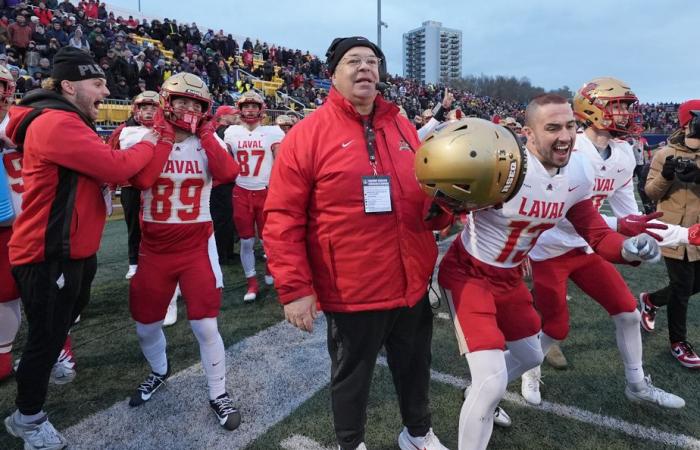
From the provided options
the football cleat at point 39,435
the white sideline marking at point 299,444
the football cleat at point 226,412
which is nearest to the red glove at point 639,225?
the white sideline marking at point 299,444

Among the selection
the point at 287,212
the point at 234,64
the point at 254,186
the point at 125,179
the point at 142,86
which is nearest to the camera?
the point at 287,212

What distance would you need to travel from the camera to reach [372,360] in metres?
2.34

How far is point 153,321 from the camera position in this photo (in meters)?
3.06

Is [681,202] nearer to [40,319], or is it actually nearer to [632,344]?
[632,344]

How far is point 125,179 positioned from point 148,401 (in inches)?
62.0

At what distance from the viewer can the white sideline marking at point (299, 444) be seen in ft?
8.82

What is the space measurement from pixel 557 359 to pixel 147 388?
3105 millimetres

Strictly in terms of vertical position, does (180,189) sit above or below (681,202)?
above

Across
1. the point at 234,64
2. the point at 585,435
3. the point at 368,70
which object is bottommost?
the point at 585,435

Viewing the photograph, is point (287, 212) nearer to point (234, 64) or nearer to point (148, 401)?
point (148, 401)

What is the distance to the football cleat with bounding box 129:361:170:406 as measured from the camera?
315cm

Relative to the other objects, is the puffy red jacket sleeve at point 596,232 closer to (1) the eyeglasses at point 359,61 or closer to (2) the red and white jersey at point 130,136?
(1) the eyeglasses at point 359,61

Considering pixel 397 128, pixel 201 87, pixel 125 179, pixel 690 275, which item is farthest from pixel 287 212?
pixel 690 275

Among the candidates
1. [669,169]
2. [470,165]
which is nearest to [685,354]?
[669,169]
